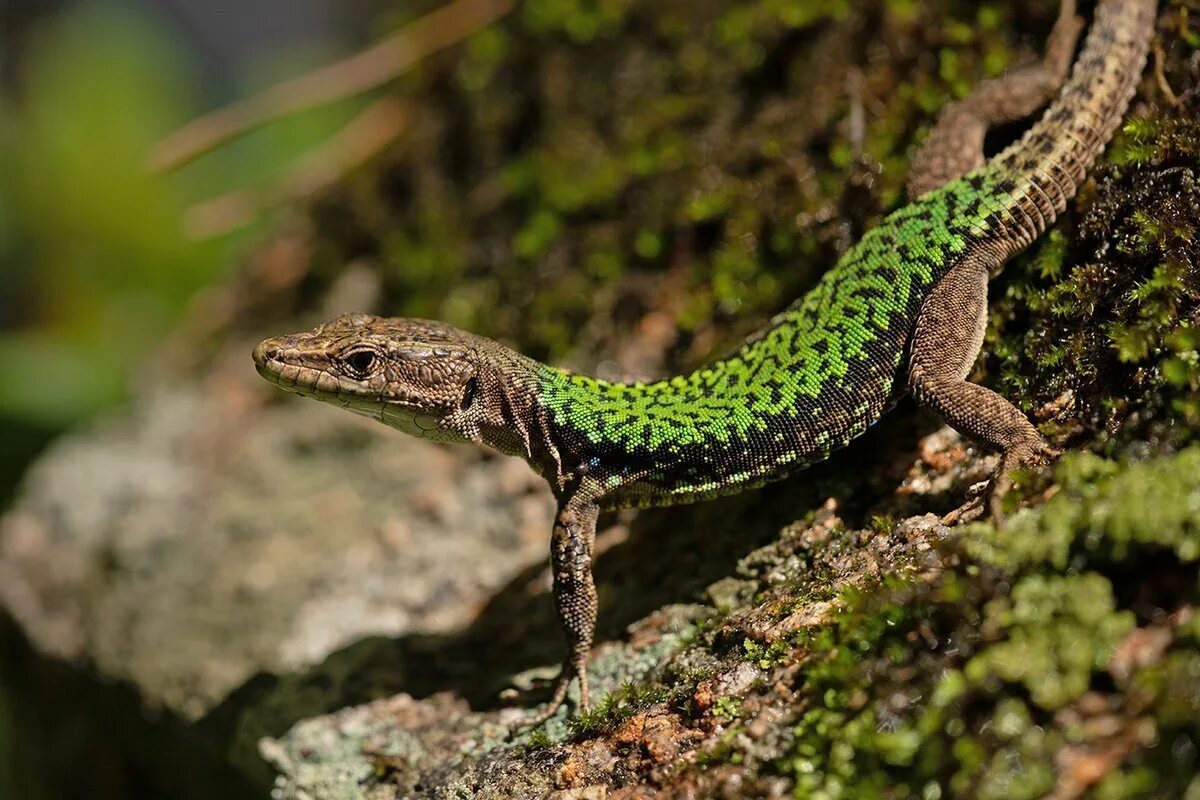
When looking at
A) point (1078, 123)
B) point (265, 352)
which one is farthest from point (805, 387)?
point (265, 352)

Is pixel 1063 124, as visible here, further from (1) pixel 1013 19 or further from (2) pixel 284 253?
(2) pixel 284 253

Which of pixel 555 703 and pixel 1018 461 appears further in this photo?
pixel 555 703

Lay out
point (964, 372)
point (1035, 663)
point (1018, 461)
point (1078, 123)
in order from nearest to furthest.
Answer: point (1035, 663) < point (1018, 461) < point (964, 372) < point (1078, 123)


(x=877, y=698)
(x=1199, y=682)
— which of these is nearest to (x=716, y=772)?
(x=877, y=698)

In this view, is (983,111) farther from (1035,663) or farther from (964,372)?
(1035,663)

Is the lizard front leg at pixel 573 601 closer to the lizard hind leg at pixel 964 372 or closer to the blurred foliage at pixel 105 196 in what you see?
the lizard hind leg at pixel 964 372

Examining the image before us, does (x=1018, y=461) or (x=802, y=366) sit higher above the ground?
(x=802, y=366)

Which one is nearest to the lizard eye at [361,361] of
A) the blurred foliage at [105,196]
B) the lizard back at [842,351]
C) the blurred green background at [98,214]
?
the lizard back at [842,351]
